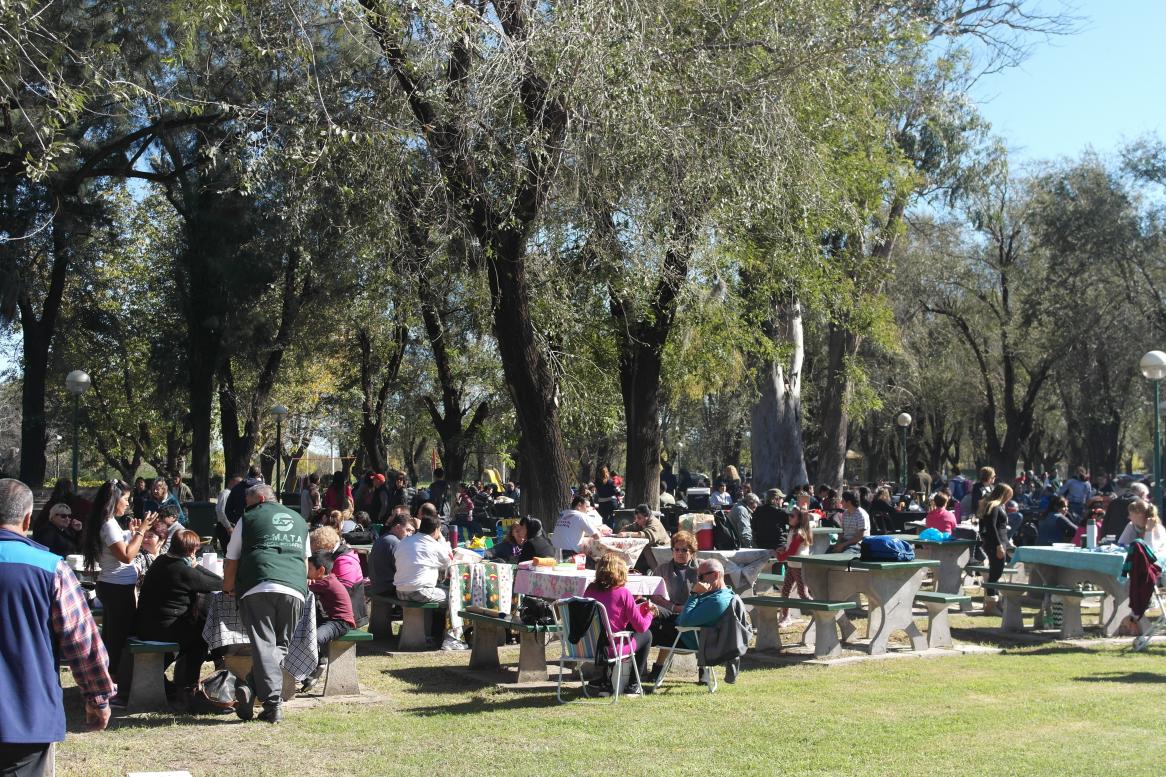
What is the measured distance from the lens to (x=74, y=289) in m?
32.1

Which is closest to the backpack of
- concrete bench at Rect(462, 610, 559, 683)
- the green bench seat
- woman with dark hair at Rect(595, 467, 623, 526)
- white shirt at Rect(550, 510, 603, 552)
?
white shirt at Rect(550, 510, 603, 552)

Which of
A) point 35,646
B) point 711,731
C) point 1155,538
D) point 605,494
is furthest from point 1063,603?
point 35,646

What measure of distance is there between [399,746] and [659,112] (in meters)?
7.88

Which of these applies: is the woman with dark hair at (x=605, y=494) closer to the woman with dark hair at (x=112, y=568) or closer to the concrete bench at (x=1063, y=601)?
the concrete bench at (x=1063, y=601)

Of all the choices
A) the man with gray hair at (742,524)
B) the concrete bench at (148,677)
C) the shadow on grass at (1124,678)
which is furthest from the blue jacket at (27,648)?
the man with gray hair at (742,524)

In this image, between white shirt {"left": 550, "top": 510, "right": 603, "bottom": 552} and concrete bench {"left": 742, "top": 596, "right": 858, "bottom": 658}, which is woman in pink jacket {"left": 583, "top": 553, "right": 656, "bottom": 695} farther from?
white shirt {"left": 550, "top": 510, "right": 603, "bottom": 552}

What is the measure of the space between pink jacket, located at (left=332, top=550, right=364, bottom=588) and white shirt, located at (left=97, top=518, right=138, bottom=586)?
178cm

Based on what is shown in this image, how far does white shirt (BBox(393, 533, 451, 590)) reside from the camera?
1127 centimetres

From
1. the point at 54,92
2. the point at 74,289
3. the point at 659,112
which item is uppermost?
the point at 74,289

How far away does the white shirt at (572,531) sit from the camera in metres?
13.7

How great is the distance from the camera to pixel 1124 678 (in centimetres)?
947

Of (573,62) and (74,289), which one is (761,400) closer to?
(573,62)

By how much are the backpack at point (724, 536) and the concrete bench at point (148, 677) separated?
8497 mm

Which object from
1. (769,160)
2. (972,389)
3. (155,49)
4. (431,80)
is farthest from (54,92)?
(972,389)
